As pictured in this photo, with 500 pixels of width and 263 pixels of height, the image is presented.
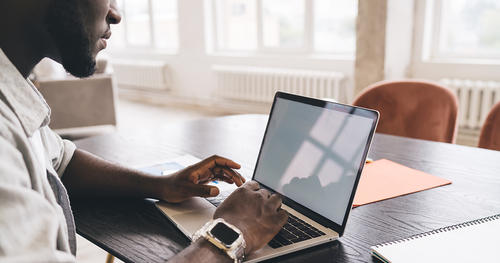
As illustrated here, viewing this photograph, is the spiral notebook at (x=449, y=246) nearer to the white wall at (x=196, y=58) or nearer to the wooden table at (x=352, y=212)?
the wooden table at (x=352, y=212)

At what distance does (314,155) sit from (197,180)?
287 mm

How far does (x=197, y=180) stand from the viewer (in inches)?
39.5

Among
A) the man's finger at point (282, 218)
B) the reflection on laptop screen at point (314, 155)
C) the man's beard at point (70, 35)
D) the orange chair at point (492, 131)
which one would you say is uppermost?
the man's beard at point (70, 35)

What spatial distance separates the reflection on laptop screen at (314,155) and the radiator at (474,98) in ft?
10.1

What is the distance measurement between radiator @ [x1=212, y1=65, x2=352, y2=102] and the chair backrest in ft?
8.40

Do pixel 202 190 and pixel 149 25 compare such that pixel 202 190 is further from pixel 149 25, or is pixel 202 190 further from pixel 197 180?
pixel 149 25

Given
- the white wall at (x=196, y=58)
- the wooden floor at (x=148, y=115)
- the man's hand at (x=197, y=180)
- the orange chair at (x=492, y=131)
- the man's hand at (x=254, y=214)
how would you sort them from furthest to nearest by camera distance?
the white wall at (x=196, y=58) → the wooden floor at (x=148, y=115) → the orange chair at (x=492, y=131) → the man's hand at (x=197, y=180) → the man's hand at (x=254, y=214)

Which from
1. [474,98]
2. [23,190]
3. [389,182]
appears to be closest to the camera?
[23,190]

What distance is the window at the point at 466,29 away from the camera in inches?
149

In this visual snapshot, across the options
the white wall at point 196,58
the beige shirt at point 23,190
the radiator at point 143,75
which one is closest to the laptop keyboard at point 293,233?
the beige shirt at point 23,190

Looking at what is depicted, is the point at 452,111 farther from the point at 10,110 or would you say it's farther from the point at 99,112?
the point at 99,112

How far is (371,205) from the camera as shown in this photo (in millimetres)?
978

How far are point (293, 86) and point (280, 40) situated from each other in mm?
722

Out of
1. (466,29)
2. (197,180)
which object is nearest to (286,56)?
(466,29)
